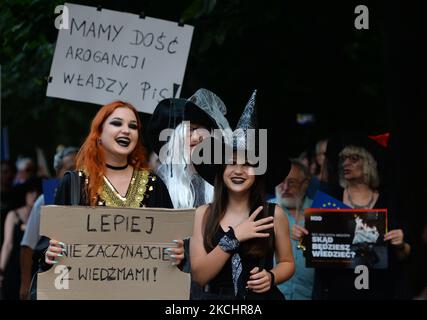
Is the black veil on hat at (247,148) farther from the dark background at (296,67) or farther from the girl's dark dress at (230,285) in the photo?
the girl's dark dress at (230,285)

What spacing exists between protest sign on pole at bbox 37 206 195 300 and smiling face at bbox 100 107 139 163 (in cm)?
51

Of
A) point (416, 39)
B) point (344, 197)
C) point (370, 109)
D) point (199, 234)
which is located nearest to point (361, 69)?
point (370, 109)

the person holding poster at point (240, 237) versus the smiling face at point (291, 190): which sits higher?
the smiling face at point (291, 190)

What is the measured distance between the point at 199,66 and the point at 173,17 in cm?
158

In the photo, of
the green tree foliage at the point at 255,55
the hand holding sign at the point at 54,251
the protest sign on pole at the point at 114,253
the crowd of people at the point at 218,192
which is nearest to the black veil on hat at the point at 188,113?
the crowd of people at the point at 218,192

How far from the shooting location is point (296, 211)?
8.47m

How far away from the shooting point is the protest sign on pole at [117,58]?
8.09m

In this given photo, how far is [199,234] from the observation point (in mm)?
6289

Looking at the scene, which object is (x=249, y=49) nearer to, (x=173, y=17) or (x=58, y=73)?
(x=173, y=17)

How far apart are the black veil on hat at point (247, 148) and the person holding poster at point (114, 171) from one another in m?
0.39

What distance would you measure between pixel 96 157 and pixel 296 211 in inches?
102

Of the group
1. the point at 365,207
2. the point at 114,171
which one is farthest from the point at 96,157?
the point at 365,207

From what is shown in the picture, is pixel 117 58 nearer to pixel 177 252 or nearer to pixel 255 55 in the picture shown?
pixel 177 252
